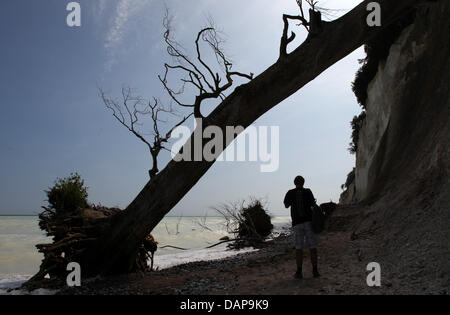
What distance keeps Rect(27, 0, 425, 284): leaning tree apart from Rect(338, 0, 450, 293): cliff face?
8.24ft

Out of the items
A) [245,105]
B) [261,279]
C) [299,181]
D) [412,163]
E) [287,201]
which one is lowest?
[261,279]

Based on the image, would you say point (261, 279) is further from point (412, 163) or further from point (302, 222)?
point (412, 163)

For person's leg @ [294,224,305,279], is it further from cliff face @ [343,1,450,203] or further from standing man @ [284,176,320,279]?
cliff face @ [343,1,450,203]

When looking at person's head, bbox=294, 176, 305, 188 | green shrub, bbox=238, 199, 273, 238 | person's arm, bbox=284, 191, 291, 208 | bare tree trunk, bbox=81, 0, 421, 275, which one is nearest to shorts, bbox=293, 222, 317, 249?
person's arm, bbox=284, 191, 291, 208

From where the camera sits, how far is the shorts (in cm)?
472

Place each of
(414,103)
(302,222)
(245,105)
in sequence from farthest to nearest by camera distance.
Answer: (414,103) → (245,105) → (302,222)

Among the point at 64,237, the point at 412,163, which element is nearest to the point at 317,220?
the point at 412,163

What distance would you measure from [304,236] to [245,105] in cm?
288

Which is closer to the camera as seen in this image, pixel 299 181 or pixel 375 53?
pixel 299 181

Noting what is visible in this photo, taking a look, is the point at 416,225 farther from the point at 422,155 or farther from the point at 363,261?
the point at 422,155

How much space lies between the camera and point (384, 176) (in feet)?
30.3

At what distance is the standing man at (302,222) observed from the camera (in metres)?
4.71

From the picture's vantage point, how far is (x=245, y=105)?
20.1 ft
